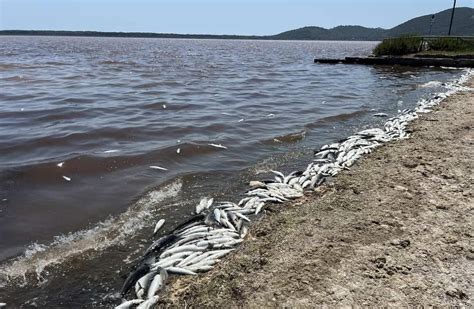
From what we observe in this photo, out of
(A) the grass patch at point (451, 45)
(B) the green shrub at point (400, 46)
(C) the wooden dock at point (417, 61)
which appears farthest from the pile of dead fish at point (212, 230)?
(A) the grass patch at point (451, 45)

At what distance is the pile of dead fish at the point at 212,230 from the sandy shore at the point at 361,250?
213mm

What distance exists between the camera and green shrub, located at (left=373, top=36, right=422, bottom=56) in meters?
43.0

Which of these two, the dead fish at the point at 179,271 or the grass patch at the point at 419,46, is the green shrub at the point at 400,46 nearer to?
the grass patch at the point at 419,46

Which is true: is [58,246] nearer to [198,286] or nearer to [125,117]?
[198,286]

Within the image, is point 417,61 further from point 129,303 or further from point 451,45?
point 129,303

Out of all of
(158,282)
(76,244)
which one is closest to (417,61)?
(76,244)

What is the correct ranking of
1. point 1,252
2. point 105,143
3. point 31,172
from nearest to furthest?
point 1,252, point 31,172, point 105,143

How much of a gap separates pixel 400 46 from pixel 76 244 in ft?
146

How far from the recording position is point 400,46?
43.4 metres

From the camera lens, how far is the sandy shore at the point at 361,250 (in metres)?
4.34

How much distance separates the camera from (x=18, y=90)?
19891mm

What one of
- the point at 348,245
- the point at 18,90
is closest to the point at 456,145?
the point at 348,245

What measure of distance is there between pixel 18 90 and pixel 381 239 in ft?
65.4

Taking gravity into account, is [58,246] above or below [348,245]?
below
